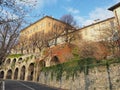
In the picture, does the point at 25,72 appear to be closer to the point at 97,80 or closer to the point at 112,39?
the point at 112,39

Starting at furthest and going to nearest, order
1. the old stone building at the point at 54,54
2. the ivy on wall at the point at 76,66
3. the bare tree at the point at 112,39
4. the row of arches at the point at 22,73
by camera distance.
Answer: the row of arches at the point at 22,73
the old stone building at the point at 54,54
the bare tree at the point at 112,39
the ivy on wall at the point at 76,66

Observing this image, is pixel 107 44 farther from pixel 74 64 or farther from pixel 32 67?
pixel 32 67

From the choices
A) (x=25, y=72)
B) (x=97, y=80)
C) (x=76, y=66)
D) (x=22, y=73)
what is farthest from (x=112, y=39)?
(x=22, y=73)

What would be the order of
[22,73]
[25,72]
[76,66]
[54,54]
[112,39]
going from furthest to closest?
[22,73]
[25,72]
[54,54]
[112,39]
[76,66]

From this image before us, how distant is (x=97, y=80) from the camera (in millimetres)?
20875

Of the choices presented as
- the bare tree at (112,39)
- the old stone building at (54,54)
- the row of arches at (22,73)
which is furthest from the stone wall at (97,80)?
the row of arches at (22,73)

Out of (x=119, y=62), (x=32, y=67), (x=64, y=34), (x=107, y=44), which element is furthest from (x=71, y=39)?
(x=119, y=62)

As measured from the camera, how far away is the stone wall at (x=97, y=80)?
18.7 m

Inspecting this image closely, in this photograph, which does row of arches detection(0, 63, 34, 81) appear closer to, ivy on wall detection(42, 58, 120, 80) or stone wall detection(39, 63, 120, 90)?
ivy on wall detection(42, 58, 120, 80)

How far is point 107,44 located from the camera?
34.5m

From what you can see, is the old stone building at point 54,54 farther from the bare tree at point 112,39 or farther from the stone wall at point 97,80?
the stone wall at point 97,80

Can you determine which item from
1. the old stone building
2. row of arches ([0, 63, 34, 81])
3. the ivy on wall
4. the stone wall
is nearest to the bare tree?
the old stone building

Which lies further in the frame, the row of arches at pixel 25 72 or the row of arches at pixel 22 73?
the row of arches at pixel 22 73

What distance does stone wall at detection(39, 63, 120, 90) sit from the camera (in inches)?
735
